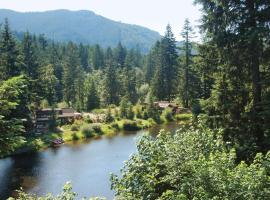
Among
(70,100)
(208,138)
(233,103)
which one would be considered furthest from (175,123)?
(208,138)

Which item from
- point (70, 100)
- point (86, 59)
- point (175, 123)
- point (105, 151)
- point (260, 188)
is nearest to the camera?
point (260, 188)

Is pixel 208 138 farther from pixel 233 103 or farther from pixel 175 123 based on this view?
pixel 175 123

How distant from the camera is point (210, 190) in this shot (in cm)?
916

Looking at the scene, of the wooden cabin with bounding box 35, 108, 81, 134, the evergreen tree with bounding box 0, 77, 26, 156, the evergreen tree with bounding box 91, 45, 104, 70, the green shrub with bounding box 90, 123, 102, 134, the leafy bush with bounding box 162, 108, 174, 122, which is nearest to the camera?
the evergreen tree with bounding box 0, 77, 26, 156

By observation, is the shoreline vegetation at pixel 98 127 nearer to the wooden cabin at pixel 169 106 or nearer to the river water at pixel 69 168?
the wooden cabin at pixel 169 106

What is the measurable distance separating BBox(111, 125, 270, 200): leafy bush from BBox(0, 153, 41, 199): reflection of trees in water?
19141 mm

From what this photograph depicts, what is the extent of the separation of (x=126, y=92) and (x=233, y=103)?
2354 inches

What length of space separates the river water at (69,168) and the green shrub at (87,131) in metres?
4.35

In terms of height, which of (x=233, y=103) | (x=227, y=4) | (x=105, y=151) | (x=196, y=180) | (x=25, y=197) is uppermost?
(x=227, y=4)

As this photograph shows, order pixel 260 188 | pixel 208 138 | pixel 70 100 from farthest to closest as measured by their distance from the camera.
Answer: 1. pixel 70 100
2. pixel 208 138
3. pixel 260 188

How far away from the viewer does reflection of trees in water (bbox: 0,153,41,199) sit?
98.8 feet

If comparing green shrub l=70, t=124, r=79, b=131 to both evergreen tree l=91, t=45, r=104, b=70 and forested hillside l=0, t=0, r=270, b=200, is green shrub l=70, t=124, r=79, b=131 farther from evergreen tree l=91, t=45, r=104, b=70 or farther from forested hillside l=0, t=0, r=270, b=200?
evergreen tree l=91, t=45, r=104, b=70

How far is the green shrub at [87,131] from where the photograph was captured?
5163cm

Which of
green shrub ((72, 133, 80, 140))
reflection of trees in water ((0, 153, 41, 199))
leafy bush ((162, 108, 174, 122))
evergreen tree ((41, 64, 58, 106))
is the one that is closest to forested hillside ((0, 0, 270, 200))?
reflection of trees in water ((0, 153, 41, 199))
